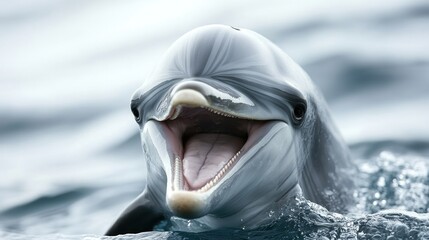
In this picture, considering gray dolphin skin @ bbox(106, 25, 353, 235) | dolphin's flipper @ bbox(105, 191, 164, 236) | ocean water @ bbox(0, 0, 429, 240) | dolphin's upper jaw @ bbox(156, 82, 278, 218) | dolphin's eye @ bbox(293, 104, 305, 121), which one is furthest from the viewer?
ocean water @ bbox(0, 0, 429, 240)

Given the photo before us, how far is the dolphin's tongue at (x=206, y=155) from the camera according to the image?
235 inches

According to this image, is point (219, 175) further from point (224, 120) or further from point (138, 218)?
point (138, 218)

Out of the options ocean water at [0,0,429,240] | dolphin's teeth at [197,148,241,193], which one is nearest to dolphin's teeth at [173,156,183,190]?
dolphin's teeth at [197,148,241,193]

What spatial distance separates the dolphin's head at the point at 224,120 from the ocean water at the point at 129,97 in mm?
445

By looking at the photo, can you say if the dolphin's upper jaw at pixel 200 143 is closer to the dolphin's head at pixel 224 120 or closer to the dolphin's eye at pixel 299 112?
the dolphin's head at pixel 224 120

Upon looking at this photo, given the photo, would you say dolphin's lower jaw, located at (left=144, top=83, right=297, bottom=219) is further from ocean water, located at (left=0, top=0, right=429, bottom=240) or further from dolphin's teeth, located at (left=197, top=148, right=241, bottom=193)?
ocean water, located at (left=0, top=0, right=429, bottom=240)

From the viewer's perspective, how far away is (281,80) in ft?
21.7

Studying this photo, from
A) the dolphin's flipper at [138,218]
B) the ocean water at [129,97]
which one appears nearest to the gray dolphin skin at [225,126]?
the ocean water at [129,97]

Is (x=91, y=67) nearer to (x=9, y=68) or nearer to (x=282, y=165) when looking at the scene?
(x=9, y=68)

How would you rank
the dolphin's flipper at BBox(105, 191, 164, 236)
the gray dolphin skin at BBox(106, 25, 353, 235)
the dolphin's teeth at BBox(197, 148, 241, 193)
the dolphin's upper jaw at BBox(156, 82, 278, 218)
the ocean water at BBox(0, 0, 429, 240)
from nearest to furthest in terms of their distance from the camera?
the dolphin's upper jaw at BBox(156, 82, 278, 218) < the dolphin's teeth at BBox(197, 148, 241, 193) < the gray dolphin skin at BBox(106, 25, 353, 235) < the dolphin's flipper at BBox(105, 191, 164, 236) < the ocean water at BBox(0, 0, 429, 240)

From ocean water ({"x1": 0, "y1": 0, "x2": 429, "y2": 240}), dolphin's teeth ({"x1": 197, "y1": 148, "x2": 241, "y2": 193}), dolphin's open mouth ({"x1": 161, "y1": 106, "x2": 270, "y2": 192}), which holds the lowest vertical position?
ocean water ({"x1": 0, "y1": 0, "x2": 429, "y2": 240})

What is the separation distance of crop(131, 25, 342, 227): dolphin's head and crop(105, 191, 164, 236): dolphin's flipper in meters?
0.79

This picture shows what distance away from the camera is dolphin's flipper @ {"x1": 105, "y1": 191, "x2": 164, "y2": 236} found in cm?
753

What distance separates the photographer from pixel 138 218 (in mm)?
7602
